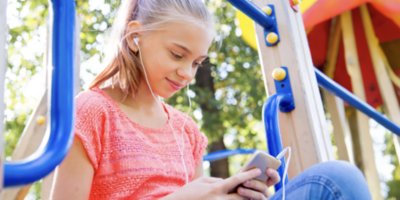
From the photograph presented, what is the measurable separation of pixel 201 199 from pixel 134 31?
341 millimetres

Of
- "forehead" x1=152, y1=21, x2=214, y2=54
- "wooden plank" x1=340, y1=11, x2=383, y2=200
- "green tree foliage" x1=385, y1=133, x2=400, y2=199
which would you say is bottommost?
"green tree foliage" x1=385, y1=133, x2=400, y2=199

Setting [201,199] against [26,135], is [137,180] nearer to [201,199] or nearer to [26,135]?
[201,199]

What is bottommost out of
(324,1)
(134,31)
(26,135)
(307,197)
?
(307,197)

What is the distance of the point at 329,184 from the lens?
0.61 meters

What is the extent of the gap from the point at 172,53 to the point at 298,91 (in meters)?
0.30

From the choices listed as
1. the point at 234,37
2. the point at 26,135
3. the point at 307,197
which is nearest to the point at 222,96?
the point at 234,37

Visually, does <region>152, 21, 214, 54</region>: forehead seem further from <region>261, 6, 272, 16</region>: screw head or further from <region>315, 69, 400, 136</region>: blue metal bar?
<region>315, 69, 400, 136</region>: blue metal bar

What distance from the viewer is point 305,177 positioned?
63 centimetres

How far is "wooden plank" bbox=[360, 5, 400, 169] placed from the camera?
1.79m

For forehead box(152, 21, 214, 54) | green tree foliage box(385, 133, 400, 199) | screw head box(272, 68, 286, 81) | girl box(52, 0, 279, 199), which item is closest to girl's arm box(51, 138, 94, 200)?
girl box(52, 0, 279, 199)

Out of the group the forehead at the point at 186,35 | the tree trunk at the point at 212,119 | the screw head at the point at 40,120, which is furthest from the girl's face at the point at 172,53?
the tree trunk at the point at 212,119

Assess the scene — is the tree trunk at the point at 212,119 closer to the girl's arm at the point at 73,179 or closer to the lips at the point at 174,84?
the lips at the point at 174,84

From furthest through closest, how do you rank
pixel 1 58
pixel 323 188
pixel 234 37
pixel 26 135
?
pixel 234 37 < pixel 26 135 < pixel 323 188 < pixel 1 58

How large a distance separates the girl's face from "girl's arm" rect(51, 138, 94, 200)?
0.19 meters
